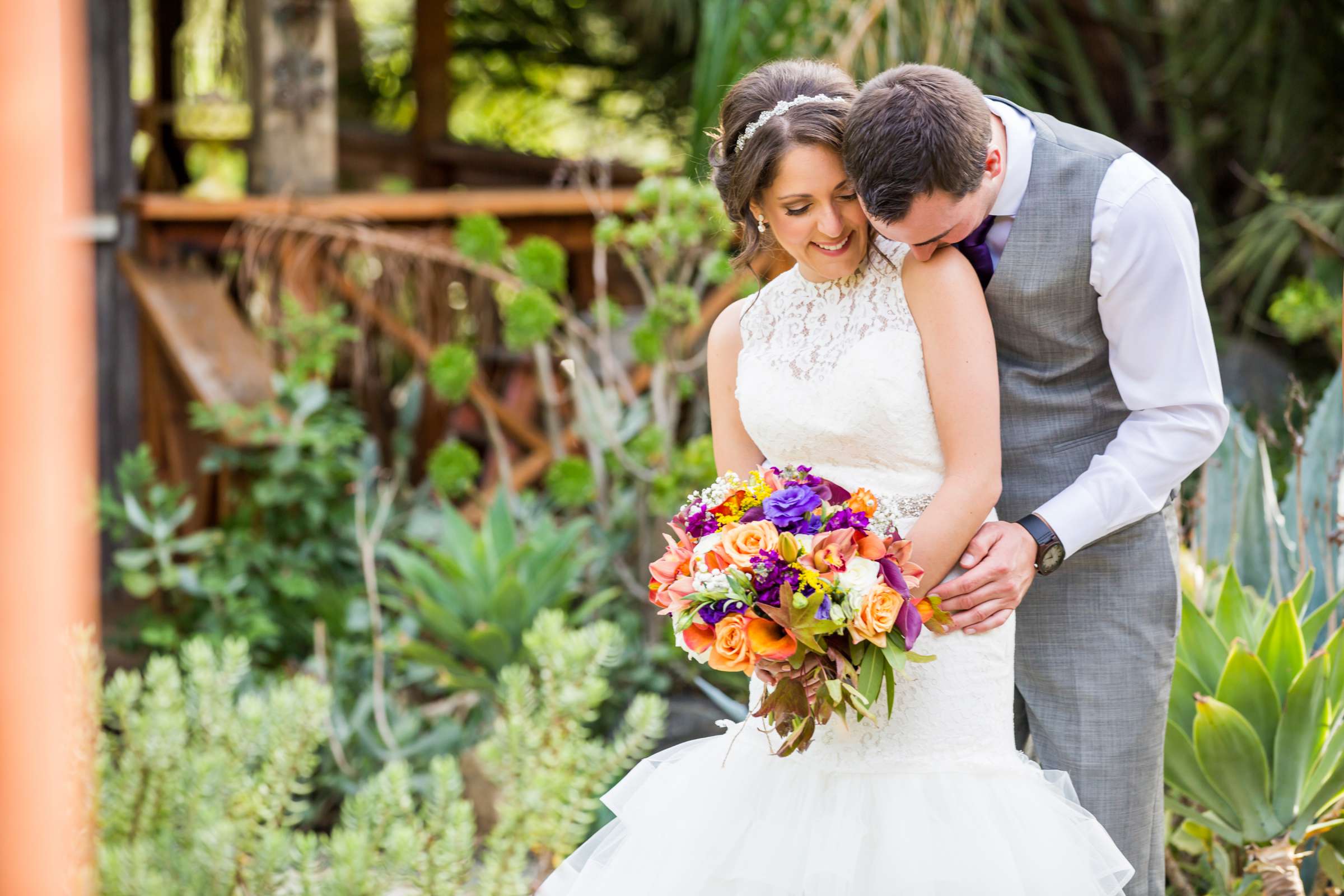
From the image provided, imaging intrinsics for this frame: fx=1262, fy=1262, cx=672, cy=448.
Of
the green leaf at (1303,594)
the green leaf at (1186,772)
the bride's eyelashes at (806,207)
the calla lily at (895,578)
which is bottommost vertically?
the green leaf at (1186,772)

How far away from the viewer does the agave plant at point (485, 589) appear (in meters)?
3.75

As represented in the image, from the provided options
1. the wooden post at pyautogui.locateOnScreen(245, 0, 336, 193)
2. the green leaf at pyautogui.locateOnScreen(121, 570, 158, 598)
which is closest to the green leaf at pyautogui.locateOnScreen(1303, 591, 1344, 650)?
the green leaf at pyautogui.locateOnScreen(121, 570, 158, 598)

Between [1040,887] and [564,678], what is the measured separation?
1.52 meters

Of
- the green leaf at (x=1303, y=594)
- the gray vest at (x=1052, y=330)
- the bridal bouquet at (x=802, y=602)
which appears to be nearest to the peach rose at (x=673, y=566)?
the bridal bouquet at (x=802, y=602)

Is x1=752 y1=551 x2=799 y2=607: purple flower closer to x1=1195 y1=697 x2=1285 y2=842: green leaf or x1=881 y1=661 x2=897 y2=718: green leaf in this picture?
x1=881 y1=661 x2=897 y2=718: green leaf

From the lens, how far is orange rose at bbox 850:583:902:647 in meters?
1.65

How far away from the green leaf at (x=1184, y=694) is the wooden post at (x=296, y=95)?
389 cm

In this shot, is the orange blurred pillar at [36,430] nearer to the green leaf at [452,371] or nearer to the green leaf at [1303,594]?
the green leaf at [1303,594]

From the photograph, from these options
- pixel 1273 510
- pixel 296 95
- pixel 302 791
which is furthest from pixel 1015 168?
pixel 296 95

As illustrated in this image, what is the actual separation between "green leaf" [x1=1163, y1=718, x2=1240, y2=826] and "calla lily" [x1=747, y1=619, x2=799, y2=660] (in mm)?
1197

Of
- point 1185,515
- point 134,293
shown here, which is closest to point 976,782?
point 1185,515

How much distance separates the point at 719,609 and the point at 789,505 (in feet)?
0.56

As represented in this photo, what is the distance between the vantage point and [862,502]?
1.78m

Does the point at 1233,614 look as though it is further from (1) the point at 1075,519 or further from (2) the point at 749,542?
(2) the point at 749,542
